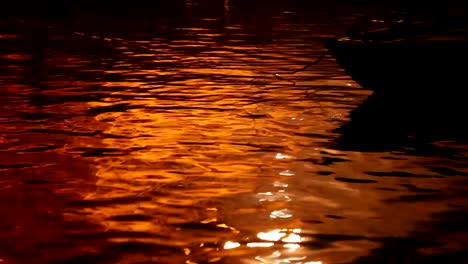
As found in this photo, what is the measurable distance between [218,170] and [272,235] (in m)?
2.58

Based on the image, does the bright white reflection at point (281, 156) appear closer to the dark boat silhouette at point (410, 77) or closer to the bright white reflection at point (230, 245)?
the dark boat silhouette at point (410, 77)

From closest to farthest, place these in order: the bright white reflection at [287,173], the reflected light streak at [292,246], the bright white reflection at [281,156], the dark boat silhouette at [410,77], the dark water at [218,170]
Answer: the reflected light streak at [292,246], the dark water at [218,170], the bright white reflection at [287,173], the bright white reflection at [281,156], the dark boat silhouette at [410,77]

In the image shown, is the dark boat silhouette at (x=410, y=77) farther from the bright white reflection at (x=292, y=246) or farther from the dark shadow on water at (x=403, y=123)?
the bright white reflection at (x=292, y=246)

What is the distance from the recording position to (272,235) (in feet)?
25.7

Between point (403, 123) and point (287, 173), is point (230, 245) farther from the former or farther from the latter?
point (403, 123)

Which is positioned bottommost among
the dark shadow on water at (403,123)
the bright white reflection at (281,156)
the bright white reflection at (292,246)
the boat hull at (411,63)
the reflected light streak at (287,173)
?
the dark shadow on water at (403,123)

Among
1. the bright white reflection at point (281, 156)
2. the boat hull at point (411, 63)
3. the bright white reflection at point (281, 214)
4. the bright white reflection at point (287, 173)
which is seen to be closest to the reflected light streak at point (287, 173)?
the bright white reflection at point (287, 173)

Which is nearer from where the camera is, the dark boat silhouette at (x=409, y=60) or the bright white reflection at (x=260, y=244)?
the bright white reflection at (x=260, y=244)

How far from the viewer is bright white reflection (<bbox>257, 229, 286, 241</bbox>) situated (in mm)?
7723

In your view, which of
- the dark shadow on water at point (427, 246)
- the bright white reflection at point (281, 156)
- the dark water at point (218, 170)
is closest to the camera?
the dark shadow on water at point (427, 246)

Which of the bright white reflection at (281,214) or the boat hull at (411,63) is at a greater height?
the boat hull at (411,63)

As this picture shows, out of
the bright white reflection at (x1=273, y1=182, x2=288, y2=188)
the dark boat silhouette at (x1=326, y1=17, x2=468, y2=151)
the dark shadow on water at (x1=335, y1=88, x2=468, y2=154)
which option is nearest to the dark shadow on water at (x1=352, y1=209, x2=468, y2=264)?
the bright white reflection at (x1=273, y1=182, x2=288, y2=188)

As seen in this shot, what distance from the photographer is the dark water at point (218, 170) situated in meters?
7.61

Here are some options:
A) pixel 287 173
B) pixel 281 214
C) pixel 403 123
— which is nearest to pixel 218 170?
pixel 287 173
